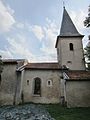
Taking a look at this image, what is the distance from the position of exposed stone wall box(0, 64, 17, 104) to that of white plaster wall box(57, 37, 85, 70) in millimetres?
8780

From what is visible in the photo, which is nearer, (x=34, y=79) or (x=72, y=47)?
(x=34, y=79)

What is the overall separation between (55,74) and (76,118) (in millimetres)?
12014

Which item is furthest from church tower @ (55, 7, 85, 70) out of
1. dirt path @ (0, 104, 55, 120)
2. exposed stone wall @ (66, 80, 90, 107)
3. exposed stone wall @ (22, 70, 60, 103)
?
dirt path @ (0, 104, 55, 120)

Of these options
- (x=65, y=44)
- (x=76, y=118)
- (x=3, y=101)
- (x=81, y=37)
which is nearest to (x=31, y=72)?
(x=3, y=101)

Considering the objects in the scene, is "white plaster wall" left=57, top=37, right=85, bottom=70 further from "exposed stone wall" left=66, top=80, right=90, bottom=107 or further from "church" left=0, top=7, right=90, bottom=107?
"exposed stone wall" left=66, top=80, right=90, bottom=107

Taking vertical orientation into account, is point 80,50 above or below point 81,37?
below

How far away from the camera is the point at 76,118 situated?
11.6 m

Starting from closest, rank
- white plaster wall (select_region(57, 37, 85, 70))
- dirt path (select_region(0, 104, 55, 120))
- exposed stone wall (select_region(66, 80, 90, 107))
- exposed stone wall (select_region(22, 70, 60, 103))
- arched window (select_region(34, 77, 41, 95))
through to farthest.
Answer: dirt path (select_region(0, 104, 55, 120)) < exposed stone wall (select_region(66, 80, 90, 107)) < exposed stone wall (select_region(22, 70, 60, 103)) < arched window (select_region(34, 77, 41, 95)) < white plaster wall (select_region(57, 37, 85, 70))

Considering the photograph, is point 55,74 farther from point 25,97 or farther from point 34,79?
point 25,97

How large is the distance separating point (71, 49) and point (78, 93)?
10269mm

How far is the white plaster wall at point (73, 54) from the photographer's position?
2602 cm

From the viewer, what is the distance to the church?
1883 centimetres

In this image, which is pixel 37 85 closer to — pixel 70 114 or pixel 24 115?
pixel 70 114

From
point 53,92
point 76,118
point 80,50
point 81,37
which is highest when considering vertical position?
point 81,37
